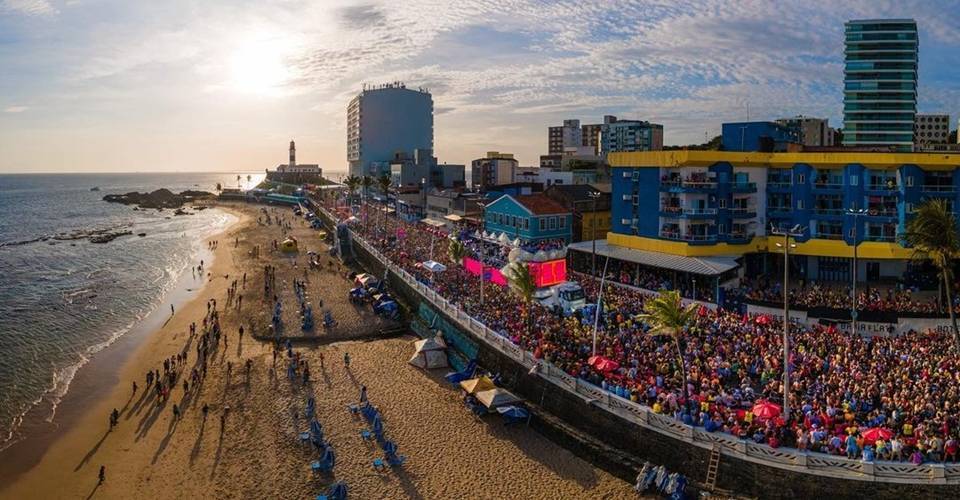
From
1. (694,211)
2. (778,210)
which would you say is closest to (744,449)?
(694,211)

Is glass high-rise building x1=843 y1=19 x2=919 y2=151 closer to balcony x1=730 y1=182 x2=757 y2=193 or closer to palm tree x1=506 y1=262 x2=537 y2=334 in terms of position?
balcony x1=730 y1=182 x2=757 y2=193

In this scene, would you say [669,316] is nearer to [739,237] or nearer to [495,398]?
[495,398]

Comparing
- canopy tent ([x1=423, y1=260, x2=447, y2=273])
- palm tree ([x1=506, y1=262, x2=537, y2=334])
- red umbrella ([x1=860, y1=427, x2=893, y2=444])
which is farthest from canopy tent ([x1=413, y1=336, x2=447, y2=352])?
red umbrella ([x1=860, y1=427, x2=893, y2=444])

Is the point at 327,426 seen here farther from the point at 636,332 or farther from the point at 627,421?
the point at 636,332

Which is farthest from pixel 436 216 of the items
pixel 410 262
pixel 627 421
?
pixel 627 421

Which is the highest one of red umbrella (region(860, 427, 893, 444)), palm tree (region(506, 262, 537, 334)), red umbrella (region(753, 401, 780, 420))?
palm tree (region(506, 262, 537, 334))

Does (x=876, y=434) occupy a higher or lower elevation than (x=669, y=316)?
lower

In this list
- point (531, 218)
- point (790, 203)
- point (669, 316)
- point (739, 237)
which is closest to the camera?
point (669, 316)
